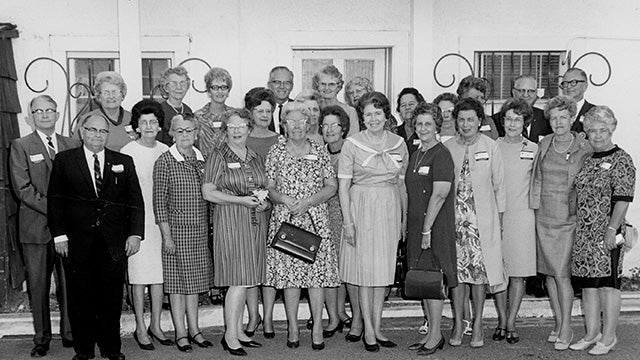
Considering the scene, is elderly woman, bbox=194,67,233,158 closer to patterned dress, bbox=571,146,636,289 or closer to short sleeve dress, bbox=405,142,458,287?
short sleeve dress, bbox=405,142,458,287

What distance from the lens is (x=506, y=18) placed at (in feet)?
25.4

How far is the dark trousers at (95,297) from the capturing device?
511 cm

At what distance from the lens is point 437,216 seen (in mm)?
5242

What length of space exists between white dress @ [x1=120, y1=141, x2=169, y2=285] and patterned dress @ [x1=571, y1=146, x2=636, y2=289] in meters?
3.02

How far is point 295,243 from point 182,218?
2.68 ft

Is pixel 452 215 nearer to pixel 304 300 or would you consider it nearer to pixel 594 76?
pixel 304 300

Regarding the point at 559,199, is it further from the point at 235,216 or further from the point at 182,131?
the point at 182,131

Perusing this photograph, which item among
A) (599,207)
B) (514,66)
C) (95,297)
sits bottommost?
(95,297)

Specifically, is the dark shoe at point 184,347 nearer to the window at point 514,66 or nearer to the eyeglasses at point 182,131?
the eyeglasses at point 182,131

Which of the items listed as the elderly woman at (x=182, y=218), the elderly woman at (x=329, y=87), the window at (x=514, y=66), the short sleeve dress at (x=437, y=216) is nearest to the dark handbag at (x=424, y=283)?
the short sleeve dress at (x=437, y=216)

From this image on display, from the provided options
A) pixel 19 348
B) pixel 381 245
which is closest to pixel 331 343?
pixel 381 245

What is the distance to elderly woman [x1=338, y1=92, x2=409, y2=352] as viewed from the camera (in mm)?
5352

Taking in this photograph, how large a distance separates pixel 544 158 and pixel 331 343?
2095mm

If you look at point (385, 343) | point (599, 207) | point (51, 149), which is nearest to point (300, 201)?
point (385, 343)
